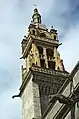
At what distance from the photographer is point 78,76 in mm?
19734

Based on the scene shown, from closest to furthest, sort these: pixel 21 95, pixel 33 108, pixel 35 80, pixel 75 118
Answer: pixel 75 118
pixel 33 108
pixel 35 80
pixel 21 95

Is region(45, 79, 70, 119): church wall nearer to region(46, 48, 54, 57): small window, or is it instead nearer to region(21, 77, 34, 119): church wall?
region(21, 77, 34, 119): church wall

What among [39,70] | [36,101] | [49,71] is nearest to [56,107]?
[36,101]

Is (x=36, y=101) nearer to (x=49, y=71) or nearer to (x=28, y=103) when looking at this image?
(x=28, y=103)

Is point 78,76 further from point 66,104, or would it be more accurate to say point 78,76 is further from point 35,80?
point 35,80

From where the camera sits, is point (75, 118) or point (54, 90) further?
point (54, 90)

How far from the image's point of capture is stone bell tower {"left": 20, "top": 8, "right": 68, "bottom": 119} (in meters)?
38.2

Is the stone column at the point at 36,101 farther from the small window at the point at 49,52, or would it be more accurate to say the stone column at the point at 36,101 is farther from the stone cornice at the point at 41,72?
the small window at the point at 49,52

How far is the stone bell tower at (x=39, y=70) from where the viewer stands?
38.2 metres

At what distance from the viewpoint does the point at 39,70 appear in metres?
40.8

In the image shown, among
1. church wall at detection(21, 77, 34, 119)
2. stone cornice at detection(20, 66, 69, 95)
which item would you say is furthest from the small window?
church wall at detection(21, 77, 34, 119)

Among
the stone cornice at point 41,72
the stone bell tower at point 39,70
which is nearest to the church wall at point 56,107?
the stone bell tower at point 39,70

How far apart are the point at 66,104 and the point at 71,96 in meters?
0.58

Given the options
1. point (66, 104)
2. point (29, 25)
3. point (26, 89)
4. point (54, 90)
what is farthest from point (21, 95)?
point (66, 104)
